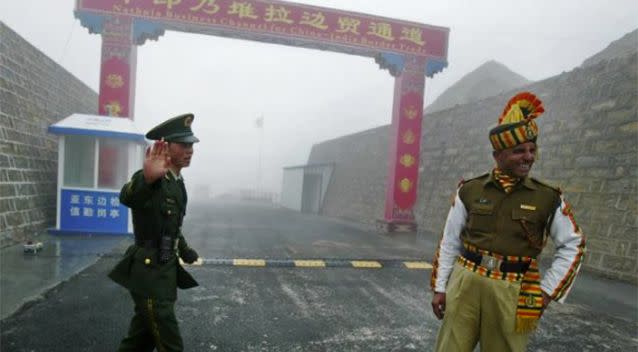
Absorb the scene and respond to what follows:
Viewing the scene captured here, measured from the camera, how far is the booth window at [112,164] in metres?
9.42

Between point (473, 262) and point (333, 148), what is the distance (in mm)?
24663

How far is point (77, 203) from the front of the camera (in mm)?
8969

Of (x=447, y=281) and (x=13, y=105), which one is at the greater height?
(x=13, y=105)

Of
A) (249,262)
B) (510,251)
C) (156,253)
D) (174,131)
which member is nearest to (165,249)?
(156,253)

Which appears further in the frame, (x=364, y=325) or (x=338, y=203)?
(x=338, y=203)

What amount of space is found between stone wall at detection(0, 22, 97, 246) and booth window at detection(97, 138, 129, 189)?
1364mm

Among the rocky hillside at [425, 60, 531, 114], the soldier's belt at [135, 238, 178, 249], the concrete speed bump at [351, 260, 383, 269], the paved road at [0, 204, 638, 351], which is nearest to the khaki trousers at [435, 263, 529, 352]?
the paved road at [0, 204, 638, 351]

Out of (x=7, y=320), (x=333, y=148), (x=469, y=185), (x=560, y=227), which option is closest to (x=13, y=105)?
(x=7, y=320)

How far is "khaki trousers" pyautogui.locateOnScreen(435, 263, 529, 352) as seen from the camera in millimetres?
2207

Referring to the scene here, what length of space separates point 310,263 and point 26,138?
6.79m

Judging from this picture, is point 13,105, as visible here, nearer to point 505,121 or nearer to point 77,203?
point 77,203

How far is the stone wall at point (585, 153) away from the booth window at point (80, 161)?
1039 cm

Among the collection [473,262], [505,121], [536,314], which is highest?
[505,121]

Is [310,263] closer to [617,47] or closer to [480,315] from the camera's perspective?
[480,315]
